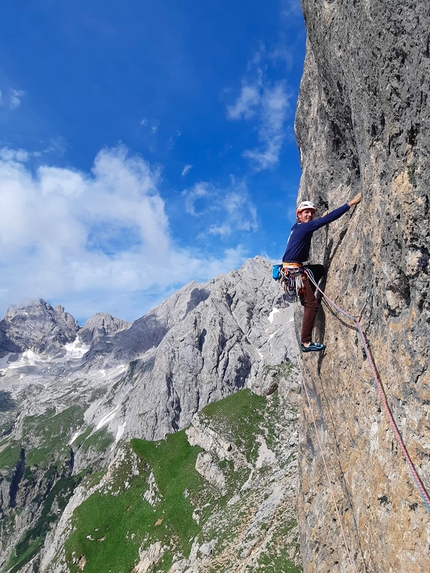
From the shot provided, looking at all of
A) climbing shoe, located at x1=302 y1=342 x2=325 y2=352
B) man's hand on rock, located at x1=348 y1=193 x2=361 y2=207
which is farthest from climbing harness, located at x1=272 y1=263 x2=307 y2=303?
man's hand on rock, located at x1=348 y1=193 x2=361 y2=207

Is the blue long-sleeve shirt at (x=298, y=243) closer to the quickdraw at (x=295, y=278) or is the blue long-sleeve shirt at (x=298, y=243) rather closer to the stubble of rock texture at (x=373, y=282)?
the quickdraw at (x=295, y=278)

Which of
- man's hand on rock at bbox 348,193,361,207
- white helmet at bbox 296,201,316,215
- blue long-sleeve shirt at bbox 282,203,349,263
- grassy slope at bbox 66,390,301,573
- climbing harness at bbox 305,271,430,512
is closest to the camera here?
climbing harness at bbox 305,271,430,512

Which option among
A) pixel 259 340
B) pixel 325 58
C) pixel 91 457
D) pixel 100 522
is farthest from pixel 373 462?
pixel 91 457

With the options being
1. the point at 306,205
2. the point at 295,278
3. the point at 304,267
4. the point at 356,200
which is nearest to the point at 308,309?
the point at 295,278

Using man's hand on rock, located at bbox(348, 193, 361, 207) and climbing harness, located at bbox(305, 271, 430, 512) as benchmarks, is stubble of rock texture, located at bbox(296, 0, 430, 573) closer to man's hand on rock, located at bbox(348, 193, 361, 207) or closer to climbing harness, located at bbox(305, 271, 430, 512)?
climbing harness, located at bbox(305, 271, 430, 512)

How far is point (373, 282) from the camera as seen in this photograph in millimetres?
9070

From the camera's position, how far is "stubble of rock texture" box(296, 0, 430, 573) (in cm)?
710

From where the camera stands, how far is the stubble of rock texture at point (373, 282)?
7.10 meters

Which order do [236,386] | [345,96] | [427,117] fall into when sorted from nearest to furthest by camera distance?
[427,117] → [345,96] → [236,386]

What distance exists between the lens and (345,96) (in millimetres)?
11133

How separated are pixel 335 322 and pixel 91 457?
220 m

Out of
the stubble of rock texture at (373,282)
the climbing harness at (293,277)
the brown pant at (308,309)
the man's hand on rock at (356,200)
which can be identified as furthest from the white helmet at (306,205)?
the brown pant at (308,309)

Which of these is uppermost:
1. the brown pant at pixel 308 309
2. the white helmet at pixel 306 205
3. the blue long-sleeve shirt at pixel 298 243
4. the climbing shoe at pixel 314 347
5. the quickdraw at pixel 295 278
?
the white helmet at pixel 306 205

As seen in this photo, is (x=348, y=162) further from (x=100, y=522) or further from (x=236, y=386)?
(x=236, y=386)
